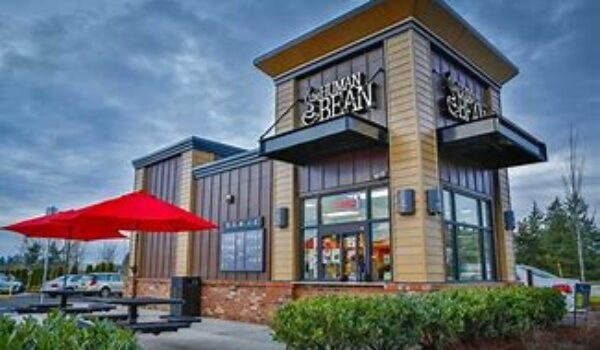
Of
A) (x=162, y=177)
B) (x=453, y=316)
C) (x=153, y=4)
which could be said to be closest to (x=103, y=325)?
(x=453, y=316)

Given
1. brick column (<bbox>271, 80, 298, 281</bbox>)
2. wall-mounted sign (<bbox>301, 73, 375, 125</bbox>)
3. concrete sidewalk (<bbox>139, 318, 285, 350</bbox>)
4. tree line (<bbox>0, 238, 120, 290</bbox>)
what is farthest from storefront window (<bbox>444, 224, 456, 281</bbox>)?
tree line (<bbox>0, 238, 120, 290</bbox>)

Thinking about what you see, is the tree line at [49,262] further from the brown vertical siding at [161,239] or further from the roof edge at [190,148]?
the roof edge at [190,148]

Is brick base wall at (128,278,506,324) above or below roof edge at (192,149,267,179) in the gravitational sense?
below

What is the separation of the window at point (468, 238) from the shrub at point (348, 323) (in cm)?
411

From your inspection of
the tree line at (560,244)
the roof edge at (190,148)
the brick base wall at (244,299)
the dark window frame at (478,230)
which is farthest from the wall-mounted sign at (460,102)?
the tree line at (560,244)

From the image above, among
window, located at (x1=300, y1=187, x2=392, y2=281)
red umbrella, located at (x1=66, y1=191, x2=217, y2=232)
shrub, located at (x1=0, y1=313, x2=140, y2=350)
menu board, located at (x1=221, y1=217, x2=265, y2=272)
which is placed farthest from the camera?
menu board, located at (x1=221, y1=217, x2=265, y2=272)

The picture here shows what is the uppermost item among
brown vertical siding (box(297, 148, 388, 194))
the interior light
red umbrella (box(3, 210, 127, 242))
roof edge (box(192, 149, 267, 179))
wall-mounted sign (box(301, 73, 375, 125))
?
wall-mounted sign (box(301, 73, 375, 125))

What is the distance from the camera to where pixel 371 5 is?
33.0 ft

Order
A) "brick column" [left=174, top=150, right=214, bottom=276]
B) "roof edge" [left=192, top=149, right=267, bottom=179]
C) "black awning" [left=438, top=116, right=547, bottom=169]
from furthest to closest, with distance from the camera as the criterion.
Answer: "brick column" [left=174, top=150, right=214, bottom=276] < "roof edge" [left=192, top=149, right=267, bottom=179] < "black awning" [left=438, top=116, right=547, bottom=169]

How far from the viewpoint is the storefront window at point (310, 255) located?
1125cm

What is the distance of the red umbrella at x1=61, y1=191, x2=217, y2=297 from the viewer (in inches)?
275

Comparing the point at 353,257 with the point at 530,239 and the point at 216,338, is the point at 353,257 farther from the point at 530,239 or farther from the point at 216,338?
the point at 530,239

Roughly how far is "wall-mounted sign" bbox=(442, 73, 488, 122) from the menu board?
218 inches

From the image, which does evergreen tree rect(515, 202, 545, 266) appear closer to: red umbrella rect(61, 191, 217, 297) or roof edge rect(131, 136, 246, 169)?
roof edge rect(131, 136, 246, 169)
